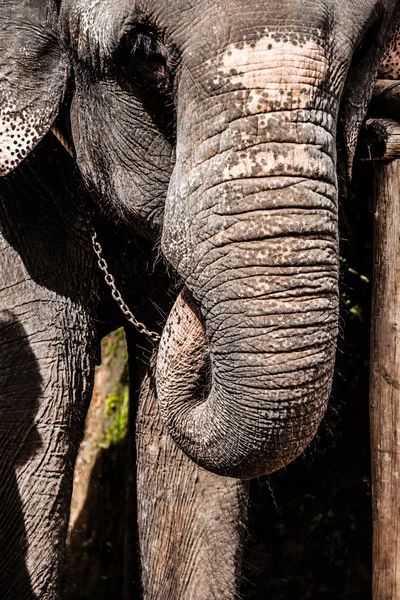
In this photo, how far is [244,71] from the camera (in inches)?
94.5

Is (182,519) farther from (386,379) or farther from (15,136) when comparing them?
(15,136)

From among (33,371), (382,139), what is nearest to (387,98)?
(382,139)

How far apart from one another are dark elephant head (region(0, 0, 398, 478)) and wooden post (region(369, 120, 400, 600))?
1.34 ft

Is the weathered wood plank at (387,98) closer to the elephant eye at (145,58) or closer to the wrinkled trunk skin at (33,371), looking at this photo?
the elephant eye at (145,58)

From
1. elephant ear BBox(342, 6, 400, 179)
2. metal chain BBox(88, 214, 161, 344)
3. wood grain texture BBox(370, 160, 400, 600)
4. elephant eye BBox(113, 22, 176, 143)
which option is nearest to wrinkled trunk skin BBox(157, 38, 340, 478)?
elephant eye BBox(113, 22, 176, 143)

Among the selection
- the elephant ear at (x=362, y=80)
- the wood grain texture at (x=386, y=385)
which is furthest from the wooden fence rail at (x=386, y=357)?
the elephant ear at (x=362, y=80)

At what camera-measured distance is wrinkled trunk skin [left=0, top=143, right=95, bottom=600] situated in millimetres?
3244

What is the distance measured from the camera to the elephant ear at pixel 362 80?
2801 mm

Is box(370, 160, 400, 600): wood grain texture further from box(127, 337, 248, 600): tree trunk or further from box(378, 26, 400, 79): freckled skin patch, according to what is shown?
box(127, 337, 248, 600): tree trunk

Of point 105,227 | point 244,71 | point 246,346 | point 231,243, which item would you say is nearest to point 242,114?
point 244,71

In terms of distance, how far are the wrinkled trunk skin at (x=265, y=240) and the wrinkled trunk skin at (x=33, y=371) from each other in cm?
83

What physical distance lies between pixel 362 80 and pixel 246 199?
64 centimetres

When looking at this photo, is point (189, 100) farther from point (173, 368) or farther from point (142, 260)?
point (142, 260)

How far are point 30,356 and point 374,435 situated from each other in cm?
95
